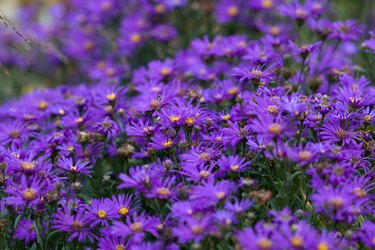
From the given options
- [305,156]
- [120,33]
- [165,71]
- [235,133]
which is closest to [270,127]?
[305,156]

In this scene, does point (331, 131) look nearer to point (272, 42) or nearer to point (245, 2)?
point (272, 42)

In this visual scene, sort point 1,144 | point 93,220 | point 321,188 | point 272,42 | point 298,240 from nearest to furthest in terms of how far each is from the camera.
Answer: point 298,240
point 321,188
point 93,220
point 1,144
point 272,42

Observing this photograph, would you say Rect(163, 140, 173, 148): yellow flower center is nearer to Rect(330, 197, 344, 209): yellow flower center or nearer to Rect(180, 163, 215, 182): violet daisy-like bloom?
Rect(180, 163, 215, 182): violet daisy-like bloom

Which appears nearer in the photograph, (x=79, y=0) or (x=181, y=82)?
(x=181, y=82)

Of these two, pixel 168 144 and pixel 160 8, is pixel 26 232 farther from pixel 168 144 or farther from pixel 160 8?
pixel 160 8

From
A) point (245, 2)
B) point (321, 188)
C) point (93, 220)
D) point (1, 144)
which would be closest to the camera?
point (321, 188)

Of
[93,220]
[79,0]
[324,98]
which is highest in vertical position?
[79,0]

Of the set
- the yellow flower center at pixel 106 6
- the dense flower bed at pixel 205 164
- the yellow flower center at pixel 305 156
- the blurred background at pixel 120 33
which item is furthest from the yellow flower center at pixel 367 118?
the yellow flower center at pixel 106 6

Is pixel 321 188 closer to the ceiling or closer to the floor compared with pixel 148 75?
closer to the floor

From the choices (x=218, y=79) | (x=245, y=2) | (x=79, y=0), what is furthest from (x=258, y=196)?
(x=79, y=0)
